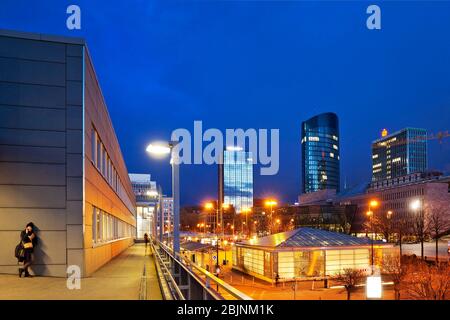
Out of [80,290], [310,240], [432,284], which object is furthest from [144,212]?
[80,290]

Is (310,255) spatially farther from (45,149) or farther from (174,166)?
(45,149)

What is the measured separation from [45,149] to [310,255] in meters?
31.4

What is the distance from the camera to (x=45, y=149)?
13.5 metres

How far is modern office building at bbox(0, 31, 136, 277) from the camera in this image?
13.1m

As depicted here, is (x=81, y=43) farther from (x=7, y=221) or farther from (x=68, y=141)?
(x=7, y=221)

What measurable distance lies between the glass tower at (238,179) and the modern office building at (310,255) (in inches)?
3983

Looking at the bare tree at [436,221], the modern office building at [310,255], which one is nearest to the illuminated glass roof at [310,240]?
the modern office building at [310,255]

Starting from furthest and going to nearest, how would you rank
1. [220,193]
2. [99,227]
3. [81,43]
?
[220,193] → [99,227] → [81,43]

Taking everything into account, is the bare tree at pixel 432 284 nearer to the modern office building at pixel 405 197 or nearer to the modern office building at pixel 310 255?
the modern office building at pixel 310 255

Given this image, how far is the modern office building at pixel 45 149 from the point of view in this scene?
43.1ft

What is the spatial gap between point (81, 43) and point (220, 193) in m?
158

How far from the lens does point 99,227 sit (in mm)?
19359
